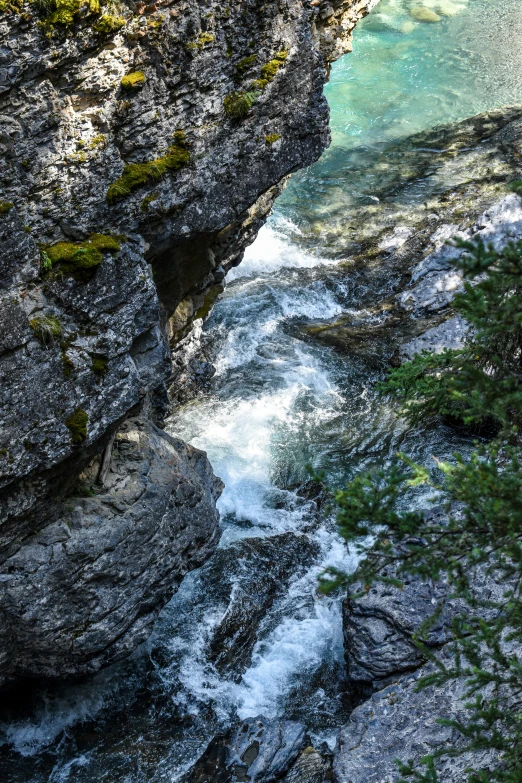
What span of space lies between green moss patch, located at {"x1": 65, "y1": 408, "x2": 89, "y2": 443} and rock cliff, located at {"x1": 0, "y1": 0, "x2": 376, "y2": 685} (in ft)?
0.06

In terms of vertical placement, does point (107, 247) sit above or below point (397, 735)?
above

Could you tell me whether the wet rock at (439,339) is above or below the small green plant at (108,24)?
below

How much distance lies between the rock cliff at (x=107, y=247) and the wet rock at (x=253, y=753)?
1611 mm

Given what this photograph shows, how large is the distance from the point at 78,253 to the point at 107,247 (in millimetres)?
392

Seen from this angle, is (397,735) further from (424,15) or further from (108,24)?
(424,15)

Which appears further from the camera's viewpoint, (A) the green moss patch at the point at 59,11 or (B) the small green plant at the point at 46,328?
(B) the small green plant at the point at 46,328

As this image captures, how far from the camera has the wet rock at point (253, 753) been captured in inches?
329

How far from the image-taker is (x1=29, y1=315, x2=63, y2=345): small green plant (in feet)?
24.1

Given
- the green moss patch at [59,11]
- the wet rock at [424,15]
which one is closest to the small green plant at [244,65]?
the green moss patch at [59,11]

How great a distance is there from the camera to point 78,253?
770cm

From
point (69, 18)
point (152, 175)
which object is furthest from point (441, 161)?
point (69, 18)

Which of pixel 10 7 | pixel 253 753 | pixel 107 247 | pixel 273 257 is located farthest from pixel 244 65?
pixel 273 257

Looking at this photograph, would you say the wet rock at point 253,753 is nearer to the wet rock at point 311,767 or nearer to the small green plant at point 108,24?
the wet rock at point 311,767

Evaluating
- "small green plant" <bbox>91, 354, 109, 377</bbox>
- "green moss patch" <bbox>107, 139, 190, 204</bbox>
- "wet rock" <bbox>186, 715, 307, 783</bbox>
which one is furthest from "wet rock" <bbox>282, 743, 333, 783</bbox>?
"green moss patch" <bbox>107, 139, 190, 204</bbox>
